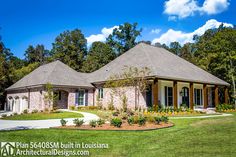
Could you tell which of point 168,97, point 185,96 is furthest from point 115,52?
point 168,97

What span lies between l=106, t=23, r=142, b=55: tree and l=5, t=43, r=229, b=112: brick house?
2042cm

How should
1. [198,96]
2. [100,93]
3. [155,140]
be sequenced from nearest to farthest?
[155,140], [100,93], [198,96]

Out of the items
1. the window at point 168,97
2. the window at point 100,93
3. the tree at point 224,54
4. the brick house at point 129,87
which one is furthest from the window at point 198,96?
the window at point 100,93

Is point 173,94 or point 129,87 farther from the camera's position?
point 173,94

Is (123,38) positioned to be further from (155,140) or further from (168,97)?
(155,140)

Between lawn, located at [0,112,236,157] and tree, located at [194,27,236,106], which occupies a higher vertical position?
tree, located at [194,27,236,106]

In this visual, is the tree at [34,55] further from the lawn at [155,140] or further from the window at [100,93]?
the lawn at [155,140]

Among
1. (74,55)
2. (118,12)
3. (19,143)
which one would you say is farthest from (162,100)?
(74,55)

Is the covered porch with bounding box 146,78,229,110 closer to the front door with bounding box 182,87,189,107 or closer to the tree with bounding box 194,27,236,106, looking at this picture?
the front door with bounding box 182,87,189,107

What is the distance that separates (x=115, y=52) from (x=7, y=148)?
44.0 metres

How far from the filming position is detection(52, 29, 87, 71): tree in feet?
182

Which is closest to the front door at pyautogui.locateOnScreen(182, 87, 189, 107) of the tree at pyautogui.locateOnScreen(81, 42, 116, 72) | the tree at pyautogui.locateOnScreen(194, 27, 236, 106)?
the tree at pyautogui.locateOnScreen(194, 27, 236, 106)

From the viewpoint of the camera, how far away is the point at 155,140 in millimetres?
10508

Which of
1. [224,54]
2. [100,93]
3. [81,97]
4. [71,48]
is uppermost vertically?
[71,48]
